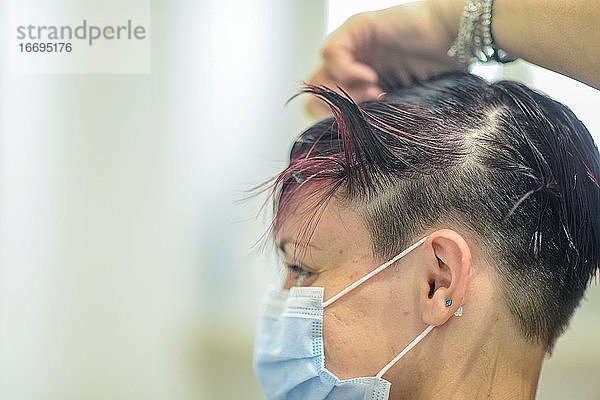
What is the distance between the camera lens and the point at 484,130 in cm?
83

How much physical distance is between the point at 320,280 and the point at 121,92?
67cm

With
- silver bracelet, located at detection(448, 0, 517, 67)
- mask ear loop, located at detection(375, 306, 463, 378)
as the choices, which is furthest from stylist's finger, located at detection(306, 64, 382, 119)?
mask ear loop, located at detection(375, 306, 463, 378)

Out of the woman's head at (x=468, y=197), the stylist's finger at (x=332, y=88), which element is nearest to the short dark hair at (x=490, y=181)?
the woman's head at (x=468, y=197)

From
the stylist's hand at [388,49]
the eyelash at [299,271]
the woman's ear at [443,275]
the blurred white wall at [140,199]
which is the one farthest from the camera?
the blurred white wall at [140,199]

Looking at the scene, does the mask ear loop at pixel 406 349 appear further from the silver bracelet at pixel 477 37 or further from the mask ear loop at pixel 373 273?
the silver bracelet at pixel 477 37

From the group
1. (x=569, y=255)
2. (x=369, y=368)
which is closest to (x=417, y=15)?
(x=569, y=255)

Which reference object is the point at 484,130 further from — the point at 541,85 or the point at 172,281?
the point at 172,281

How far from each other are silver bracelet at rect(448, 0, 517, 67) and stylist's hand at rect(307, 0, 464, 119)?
0.14 feet

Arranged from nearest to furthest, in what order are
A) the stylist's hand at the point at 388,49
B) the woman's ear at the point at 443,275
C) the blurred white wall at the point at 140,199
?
the woman's ear at the point at 443,275 → the stylist's hand at the point at 388,49 → the blurred white wall at the point at 140,199

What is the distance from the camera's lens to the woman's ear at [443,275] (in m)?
0.77

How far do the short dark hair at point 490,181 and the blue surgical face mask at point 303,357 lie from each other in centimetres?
7

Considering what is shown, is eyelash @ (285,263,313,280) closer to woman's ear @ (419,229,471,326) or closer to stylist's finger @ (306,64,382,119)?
woman's ear @ (419,229,471,326)

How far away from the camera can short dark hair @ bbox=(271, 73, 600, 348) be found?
794mm

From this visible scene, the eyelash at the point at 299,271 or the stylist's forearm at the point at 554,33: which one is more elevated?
the stylist's forearm at the point at 554,33
